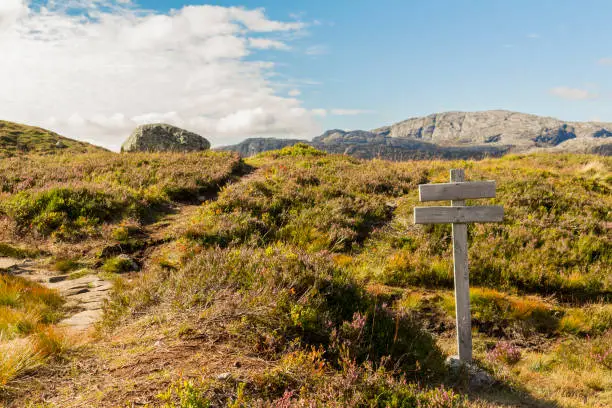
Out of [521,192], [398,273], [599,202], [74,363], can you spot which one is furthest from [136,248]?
[599,202]

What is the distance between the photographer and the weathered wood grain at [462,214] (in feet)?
21.5

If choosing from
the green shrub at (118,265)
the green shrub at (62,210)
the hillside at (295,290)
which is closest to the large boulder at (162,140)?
the hillside at (295,290)

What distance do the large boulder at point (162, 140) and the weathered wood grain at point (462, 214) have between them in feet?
70.0

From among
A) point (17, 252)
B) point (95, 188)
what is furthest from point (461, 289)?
point (95, 188)

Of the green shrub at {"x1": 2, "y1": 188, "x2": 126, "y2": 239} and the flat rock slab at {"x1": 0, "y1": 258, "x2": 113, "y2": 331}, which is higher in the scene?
the green shrub at {"x1": 2, "y1": 188, "x2": 126, "y2": 239}

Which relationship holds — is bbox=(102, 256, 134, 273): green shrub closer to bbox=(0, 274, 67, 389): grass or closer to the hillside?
the hillside

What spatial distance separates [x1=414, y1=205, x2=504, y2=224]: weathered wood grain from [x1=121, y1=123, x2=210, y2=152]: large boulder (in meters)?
21.3

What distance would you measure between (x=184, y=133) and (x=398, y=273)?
21.8 meters

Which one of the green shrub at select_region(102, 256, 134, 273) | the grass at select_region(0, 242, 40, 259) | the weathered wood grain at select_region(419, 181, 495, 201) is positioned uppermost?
the weathered wood grain at select_region(419, 181, 495, 201)

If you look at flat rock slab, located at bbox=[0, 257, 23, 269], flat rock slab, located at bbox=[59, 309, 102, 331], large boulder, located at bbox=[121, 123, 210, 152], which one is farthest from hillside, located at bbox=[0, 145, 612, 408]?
large boulder, located at bbox=[121, 123, 210, 152]

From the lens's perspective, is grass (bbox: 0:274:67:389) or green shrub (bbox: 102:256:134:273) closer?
grass (bbox: 0:274:67:389)

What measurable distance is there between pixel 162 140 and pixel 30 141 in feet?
60.8

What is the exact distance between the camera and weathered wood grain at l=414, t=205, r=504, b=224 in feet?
21.5

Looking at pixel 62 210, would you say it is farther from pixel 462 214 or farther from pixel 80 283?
pixel 462 214
